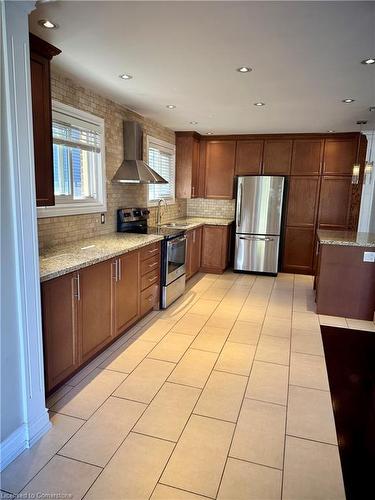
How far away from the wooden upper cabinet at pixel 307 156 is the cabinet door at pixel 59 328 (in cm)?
458

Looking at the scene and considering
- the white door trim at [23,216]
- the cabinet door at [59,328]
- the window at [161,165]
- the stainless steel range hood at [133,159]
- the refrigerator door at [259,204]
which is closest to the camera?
the white door trim at [23,216]

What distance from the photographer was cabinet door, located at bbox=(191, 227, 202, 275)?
5.39 meters

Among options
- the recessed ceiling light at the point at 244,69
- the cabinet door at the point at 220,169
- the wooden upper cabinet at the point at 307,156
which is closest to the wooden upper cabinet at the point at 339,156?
the wooden upper cabinet at the point at 307,156

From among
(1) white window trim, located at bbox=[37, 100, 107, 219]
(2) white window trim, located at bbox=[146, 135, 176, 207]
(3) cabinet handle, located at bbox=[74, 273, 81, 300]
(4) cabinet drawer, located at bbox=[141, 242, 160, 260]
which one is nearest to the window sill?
(1) white window trim, located at bbox=[37, 100, 107, 219]

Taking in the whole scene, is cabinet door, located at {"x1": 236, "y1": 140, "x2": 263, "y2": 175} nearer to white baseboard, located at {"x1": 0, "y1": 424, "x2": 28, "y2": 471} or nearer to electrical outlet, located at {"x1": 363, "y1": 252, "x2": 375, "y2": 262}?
electrical outlet, located at {"x1": 363, "y1": 252, "x2": 375, "y2": 262}

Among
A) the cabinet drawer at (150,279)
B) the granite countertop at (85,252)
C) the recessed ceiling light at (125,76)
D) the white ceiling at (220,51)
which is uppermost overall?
the recessed ceiling light at (125,76)

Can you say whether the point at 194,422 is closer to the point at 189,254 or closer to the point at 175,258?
the point at 175,258

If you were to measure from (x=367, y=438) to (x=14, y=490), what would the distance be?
6.47 feet

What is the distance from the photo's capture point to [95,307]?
2.66m

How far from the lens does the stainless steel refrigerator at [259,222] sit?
5516 mm

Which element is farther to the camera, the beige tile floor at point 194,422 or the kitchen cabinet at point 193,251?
the kitchen cabinet at point 193,251

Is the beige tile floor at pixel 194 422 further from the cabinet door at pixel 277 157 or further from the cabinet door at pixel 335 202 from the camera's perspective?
the cabinet door at pixel 277 157

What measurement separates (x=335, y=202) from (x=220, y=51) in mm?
4004

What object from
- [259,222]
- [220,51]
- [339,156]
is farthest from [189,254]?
[220,51]
